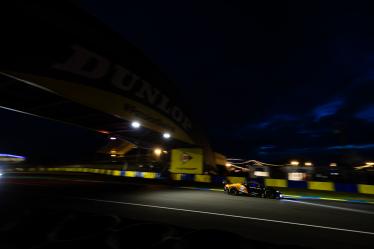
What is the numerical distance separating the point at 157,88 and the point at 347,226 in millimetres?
14467

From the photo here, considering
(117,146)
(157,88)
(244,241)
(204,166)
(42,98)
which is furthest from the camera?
(117,146)

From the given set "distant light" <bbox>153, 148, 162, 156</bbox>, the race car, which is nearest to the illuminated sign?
the race car

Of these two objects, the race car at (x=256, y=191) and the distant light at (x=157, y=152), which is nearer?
the race car at (x=256, y=191)

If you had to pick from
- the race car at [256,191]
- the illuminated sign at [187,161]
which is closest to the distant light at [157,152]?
the illuminated sign at [187,161]

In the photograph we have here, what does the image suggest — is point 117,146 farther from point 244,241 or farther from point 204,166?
point 244,241

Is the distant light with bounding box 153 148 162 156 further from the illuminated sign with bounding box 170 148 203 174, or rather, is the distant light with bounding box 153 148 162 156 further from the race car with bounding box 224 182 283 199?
the race car with bounding box 224 182 283 199

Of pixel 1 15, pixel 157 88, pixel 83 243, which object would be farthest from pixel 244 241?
pixel 157 88

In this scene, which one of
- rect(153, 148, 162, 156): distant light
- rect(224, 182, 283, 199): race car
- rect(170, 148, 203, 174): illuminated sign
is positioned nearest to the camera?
rect(224, 182, 283, 199): race car

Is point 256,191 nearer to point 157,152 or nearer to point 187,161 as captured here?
point 187,161

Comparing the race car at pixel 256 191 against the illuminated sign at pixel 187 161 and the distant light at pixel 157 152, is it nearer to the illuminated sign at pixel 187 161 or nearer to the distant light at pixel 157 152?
the illuminated sign at pixel 187 161

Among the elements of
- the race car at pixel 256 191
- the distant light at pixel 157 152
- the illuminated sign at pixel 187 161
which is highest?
the distant light at pixel 157 152

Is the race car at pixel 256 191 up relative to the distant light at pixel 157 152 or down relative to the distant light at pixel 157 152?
down

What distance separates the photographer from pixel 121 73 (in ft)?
47.5

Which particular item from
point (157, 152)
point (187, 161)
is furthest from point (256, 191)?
point (157, 152)
